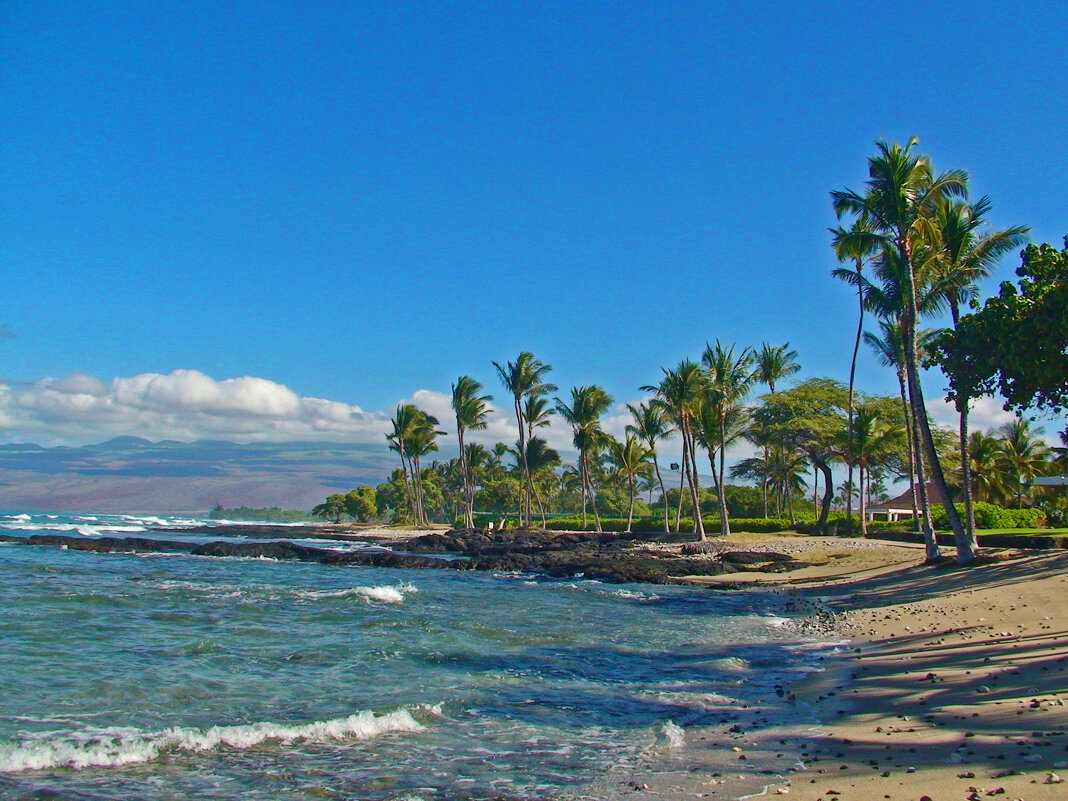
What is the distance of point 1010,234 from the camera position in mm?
24734

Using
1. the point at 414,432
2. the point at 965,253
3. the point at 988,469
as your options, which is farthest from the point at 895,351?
the point at 414,432

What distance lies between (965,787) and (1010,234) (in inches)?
927

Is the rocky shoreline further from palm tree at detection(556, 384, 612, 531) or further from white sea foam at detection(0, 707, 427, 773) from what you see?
white sea foam at detection(0, 707, 427, 773)

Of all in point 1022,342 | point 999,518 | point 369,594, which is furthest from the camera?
point 999,518

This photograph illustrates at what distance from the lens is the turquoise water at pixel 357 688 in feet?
26.6

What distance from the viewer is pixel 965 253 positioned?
24312mm

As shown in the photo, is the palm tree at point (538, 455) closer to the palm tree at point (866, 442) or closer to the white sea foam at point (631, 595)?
the palm tree at point (866, 442)

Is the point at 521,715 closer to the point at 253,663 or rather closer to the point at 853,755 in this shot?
the point at 853,755

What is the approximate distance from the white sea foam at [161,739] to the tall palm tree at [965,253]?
20.5 metres

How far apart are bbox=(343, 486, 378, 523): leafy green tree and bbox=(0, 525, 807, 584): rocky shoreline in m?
48.0

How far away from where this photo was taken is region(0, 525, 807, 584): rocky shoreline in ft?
103

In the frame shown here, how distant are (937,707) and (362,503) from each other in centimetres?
9997

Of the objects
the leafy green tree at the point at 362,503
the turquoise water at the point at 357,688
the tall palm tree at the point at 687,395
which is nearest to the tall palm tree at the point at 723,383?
the tall palm tree at the point at 687,395

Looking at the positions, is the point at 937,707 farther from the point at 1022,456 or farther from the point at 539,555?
the point at 1022,456
